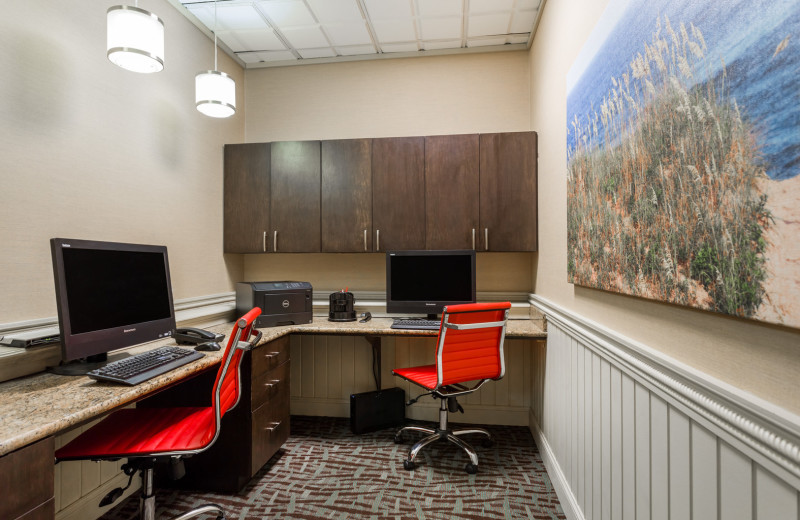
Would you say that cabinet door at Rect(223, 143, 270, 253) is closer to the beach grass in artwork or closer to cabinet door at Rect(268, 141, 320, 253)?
cabinet door at Rect(268, 141, 320, 253)

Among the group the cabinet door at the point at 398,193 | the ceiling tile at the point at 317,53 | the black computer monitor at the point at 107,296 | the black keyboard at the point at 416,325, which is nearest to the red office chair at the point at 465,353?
the black keyboard at the point at 416,325

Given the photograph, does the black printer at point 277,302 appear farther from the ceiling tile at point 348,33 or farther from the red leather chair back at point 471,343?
the ceiling tile at point 348,33

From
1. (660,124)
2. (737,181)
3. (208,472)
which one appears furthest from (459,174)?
(208,472)

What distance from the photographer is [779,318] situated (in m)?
0.70

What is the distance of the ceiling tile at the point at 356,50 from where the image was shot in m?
3.22

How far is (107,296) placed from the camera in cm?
169

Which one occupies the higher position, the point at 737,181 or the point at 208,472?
the point at 737,181

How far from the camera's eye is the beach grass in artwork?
0.79m

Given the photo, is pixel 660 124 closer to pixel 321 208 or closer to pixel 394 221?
pixel 394 221

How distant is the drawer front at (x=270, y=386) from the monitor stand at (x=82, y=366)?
27.6 inches

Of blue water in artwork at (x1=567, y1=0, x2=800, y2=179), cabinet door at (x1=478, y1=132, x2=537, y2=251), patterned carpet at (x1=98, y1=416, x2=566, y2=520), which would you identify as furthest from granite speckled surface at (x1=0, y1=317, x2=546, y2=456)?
cabinet door at (x1=478, y1=132, x2=537, y2=251)

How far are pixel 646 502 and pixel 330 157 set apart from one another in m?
2.79

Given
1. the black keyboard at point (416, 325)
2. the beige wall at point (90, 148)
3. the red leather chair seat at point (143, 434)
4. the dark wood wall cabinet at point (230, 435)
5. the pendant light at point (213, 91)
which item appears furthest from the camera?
the black keyboard at point (416, 325)

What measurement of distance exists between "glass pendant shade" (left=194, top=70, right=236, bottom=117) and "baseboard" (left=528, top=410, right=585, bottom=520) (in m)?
2.94
